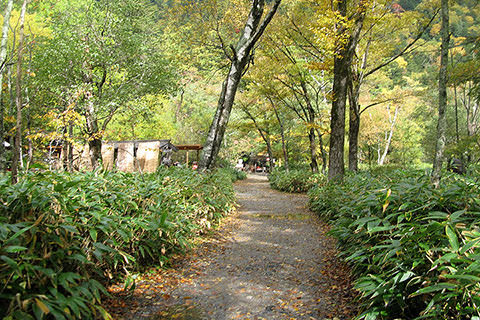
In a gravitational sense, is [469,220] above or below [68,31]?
below

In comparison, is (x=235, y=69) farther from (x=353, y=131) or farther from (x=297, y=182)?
(x=297, y=182)

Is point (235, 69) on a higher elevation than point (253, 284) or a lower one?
higher

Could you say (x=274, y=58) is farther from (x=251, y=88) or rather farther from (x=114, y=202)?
(x=114, y=202)

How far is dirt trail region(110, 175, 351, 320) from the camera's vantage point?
10.7 feet

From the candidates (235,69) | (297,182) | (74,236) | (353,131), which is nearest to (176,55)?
(235,69)

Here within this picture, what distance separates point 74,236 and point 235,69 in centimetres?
708

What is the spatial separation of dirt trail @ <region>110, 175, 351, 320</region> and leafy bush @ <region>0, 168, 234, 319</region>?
0.43m

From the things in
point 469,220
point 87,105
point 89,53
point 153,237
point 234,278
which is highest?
point 89,53

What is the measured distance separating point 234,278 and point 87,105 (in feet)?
35.7

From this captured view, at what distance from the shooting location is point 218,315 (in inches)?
126

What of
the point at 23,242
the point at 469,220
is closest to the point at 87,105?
the point at 23,242

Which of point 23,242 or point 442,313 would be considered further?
point 23,242

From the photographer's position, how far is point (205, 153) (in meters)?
9.28

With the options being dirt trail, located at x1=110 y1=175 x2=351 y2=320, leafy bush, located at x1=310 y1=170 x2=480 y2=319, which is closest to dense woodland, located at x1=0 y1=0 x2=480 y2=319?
leafy bush, located at x1=310 y1=170 x2=480 y2=319
